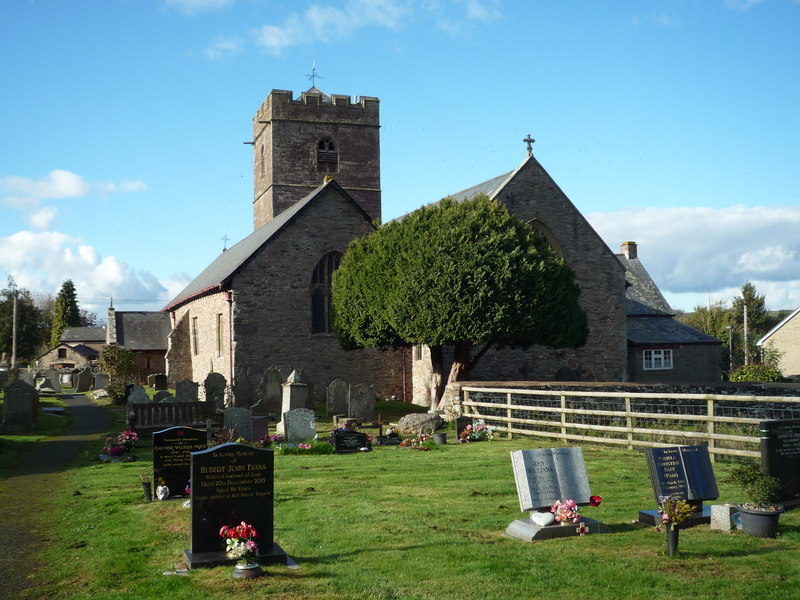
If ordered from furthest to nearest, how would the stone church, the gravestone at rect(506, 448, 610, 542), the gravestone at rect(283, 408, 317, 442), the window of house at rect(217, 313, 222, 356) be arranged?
the window of house at rect(217, 313, 222, 356) → the stone church → the gravestone at rect(283, 408, 317, 442) → the gravestone at rect(506, 448, 610, 542)

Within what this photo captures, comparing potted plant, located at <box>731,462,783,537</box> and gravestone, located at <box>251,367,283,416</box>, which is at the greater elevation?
gravestone, located at <box>251,367,283,416</box>

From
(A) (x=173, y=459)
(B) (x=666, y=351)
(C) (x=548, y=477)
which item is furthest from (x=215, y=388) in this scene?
(B) (x=666, y=351)

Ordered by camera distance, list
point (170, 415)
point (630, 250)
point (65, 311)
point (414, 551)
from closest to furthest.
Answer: point (414, 551) < point (170, 415) < point (630, 250) < point (65, 311)

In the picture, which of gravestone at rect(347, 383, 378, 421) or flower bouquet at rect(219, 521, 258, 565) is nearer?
flower bouquet at rect(219, 521, 258, 565)

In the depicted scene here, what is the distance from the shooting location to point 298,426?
18781mm

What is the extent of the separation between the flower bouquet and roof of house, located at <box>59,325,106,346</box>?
62.0 m

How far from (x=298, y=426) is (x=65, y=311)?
227ft

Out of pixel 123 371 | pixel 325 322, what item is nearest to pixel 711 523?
pixel 325 322

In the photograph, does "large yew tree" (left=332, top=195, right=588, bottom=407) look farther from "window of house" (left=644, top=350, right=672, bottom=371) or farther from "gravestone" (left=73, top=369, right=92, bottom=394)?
"gravestone" (left=73, top=369, right=92, bottom=394)

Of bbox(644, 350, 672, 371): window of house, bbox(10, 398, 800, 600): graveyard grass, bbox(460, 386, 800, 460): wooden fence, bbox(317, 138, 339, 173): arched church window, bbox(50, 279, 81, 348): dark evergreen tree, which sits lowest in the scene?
bbox(10, 398, 800, 600): graveyard grass

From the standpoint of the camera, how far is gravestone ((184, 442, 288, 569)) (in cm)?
851

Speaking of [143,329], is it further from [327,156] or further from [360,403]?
[360,403]

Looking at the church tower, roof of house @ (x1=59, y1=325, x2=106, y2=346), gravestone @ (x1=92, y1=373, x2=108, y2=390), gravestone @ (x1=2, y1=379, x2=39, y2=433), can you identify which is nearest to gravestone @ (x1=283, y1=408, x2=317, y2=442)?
gravestone @ (x1=2, y1=379, x2=39, y2=433)

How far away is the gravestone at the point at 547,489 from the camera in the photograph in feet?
30.7
